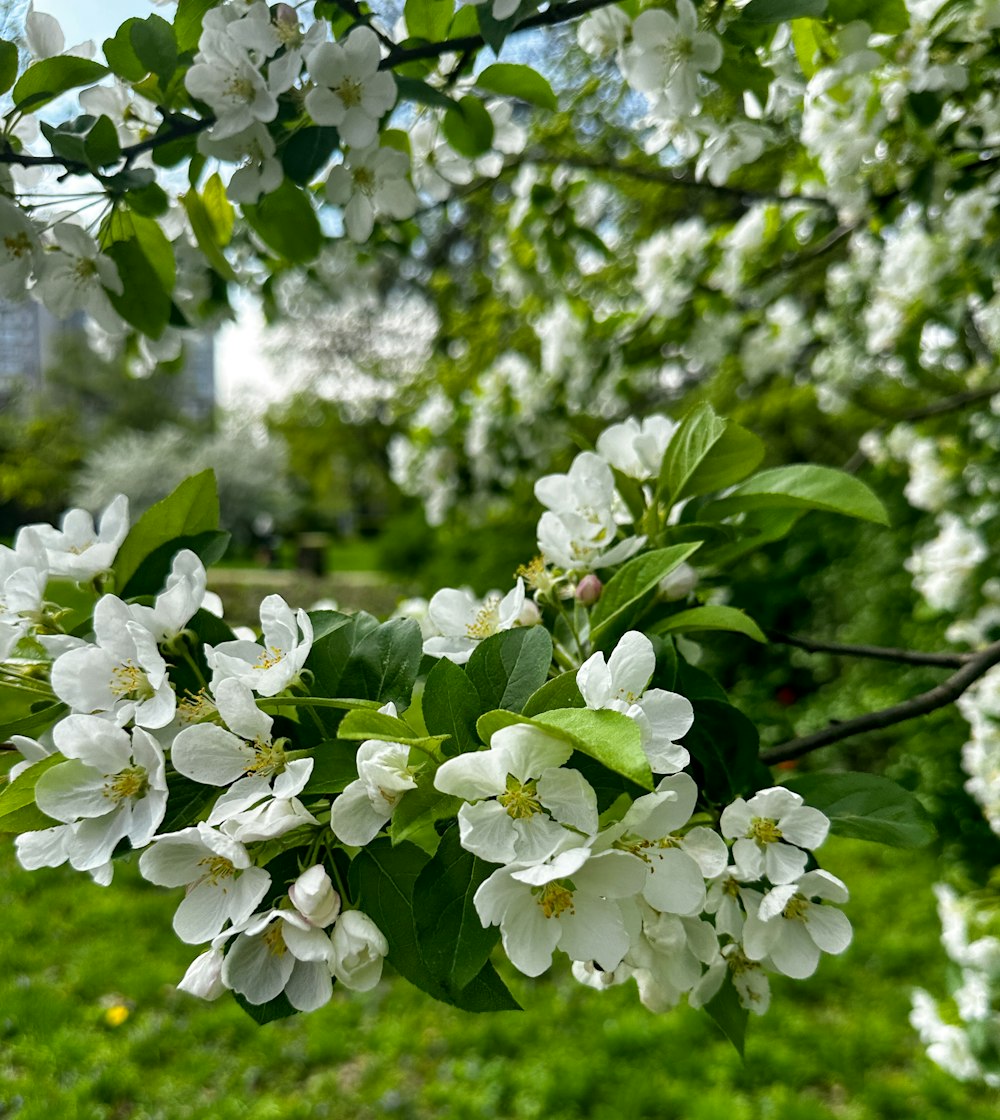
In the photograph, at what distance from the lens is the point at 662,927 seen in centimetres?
62

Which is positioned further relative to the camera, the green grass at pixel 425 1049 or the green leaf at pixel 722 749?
the green grass at pixel 425 1049

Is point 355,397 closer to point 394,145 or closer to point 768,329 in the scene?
point 768,329

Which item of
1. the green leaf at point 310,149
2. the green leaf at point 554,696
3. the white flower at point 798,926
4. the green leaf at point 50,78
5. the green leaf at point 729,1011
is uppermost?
the green leaf at point 50,78

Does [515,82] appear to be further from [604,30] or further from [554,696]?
[554,696]

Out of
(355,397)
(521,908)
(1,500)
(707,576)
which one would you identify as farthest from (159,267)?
(355,397)

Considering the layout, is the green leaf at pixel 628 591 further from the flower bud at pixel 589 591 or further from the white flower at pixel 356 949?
the white flower at pixel 356 949

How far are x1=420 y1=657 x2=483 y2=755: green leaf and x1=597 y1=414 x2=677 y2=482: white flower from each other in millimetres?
394

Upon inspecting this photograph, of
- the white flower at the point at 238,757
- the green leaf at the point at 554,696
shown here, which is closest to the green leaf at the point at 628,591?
the green leaf at the point at 554,696

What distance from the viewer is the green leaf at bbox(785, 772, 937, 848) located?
660mm

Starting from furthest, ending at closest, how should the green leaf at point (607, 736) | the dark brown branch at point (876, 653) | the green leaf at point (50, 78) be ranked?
the dark brown branch at point (876, 653)
the green leaf at point (50, 78)
the green leaf at point (607, 736)

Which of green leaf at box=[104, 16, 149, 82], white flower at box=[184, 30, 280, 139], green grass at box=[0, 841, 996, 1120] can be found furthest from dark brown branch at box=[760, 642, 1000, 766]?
green grass at box=[0, 841, 996, 1120]

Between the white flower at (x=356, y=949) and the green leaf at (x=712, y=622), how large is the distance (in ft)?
1.08

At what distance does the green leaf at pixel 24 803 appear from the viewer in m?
0.60

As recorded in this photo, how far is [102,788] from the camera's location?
23.4 inches
